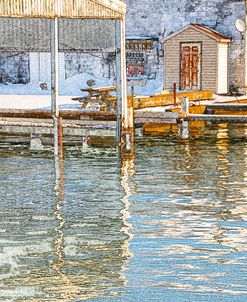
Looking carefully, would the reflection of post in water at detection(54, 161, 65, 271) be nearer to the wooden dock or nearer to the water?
the water

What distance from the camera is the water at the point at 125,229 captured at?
1190 cm

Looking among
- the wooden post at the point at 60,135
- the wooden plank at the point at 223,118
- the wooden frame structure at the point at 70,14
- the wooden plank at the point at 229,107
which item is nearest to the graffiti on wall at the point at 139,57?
the wooden plank at the point at 229,107

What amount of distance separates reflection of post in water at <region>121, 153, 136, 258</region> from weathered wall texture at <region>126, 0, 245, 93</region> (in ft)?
70.3

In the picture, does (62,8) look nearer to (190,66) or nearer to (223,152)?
(223,152)

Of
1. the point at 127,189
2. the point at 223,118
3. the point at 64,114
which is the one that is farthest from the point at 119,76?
the point at 64,114

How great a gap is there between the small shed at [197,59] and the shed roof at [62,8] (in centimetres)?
1957

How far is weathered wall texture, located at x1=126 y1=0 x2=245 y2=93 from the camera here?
45.3 m

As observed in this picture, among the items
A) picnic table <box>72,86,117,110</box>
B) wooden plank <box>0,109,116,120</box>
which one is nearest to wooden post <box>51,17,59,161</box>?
wooden plank <box>0,109,116,120</box>

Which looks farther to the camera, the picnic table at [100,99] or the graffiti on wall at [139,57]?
the graffiti on wall at [139,57]

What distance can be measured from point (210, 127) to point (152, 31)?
1580 centimetres

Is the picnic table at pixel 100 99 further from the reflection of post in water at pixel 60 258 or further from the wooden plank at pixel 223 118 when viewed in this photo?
the reflection of post in water at pixel 60 258

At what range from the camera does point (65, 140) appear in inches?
1158

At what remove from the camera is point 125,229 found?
15.3 metres

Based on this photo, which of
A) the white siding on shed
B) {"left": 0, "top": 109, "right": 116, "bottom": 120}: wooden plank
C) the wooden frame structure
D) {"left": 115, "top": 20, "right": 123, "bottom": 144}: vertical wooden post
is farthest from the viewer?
the white siding on shed
